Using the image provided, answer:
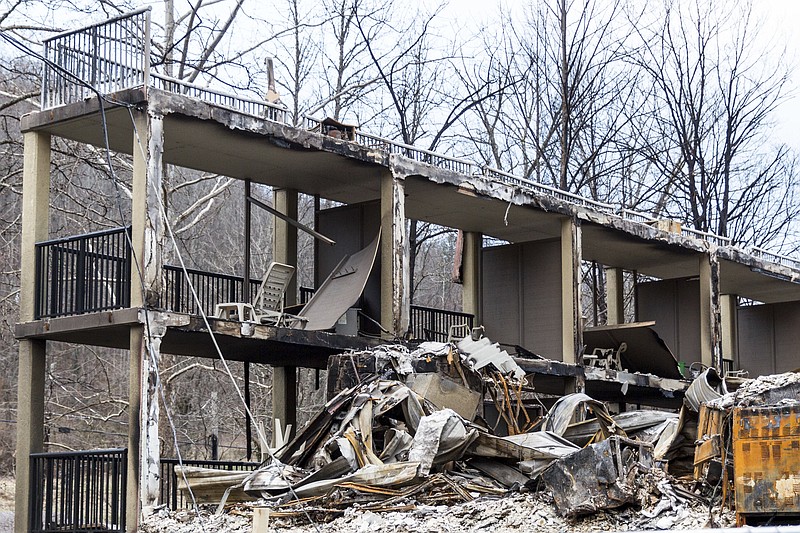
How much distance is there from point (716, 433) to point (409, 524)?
357 cm

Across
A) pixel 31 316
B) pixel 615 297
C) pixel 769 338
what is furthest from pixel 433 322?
pixel 769 338

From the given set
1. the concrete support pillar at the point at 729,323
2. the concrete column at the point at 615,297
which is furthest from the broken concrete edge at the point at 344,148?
the concrete support pillar at the point at 729,323

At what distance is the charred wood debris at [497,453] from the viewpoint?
10.9 m

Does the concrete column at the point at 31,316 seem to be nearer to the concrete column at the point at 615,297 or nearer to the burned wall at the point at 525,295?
the burned wall at the point at 525,295

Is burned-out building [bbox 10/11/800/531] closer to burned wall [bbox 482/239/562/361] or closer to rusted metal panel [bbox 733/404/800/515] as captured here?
burned wall [bbox 482/239/562/361]

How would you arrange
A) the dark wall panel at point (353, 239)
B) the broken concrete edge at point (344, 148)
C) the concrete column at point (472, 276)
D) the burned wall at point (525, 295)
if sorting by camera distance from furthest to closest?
the concrete column at point (472, 276), the burned wall at point (525, 295), the dark wall panel at point (353, 239), the broken concrete edge at point (344, 148)

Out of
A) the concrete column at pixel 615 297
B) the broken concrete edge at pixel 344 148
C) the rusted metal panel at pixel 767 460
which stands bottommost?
the rusted metal panel at pixel 767 460

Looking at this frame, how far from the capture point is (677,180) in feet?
134

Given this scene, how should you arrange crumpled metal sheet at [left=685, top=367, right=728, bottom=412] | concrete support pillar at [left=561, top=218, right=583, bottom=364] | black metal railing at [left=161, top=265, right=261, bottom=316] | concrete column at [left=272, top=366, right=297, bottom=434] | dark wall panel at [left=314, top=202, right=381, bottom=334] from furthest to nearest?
concrete support pillar at [left=561, top=218, right=583, bottom=364] < concrete column at [left=272, top=366, right=297, bottom=434] < dark wall panel at [left=314, top=202, right=381, bottom=334] < black metal railing at [left=161, top=265, right=261, bottom=316] < crumpled metal sheet at [left=685, top=367, right=728, bottom=412]

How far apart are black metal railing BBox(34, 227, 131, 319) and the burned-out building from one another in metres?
0.04

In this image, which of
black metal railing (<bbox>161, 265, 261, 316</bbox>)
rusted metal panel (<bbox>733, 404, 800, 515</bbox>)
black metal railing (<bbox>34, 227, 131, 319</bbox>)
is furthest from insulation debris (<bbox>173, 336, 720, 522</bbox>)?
black metal railing (<bbox>34, 227, 131, 319</bbox>)

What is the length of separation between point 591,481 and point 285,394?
11414 mm

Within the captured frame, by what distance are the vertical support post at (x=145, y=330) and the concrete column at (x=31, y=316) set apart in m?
2.13

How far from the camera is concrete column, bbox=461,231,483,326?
25.5 m
